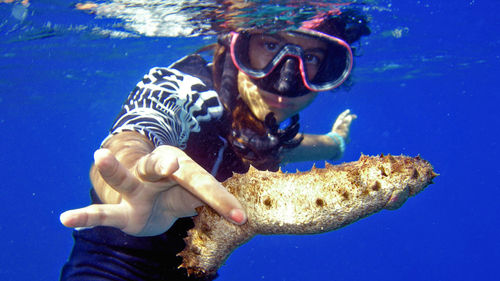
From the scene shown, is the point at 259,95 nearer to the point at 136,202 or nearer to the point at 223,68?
the point at 223,68

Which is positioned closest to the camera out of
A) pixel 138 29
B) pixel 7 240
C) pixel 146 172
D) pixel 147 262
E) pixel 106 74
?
pixel 146 172

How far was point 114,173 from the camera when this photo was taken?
4.23ft

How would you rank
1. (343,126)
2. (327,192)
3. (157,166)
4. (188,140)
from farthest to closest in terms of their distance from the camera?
(343,126)
(188,140)
(327,192)
(157,166)

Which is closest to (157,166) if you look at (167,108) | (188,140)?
(167,108)

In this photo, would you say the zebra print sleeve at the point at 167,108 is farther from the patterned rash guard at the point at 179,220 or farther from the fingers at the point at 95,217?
the fingers at the point at 95,217

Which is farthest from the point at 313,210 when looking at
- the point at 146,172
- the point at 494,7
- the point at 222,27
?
the point at 494,7

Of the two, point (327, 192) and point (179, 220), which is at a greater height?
point (327, 192)

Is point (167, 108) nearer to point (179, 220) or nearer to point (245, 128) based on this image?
point (179, 220)

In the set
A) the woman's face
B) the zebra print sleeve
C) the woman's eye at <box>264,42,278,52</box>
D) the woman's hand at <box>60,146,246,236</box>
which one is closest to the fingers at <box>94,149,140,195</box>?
the woman's hand at <box>60,146,246,236</box>

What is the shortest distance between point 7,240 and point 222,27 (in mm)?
78725

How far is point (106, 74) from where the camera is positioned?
2108 cm

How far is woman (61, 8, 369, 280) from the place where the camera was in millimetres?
1413

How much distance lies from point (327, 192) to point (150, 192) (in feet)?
2.69

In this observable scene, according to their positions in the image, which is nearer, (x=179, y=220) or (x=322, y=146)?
(x=179, y=220)
